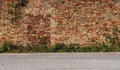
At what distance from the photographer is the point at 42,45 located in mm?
13539

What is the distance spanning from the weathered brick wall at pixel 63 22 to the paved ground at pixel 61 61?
1063mm

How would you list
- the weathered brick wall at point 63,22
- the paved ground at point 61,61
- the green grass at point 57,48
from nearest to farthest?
1. the paved ground at point 61,61
2. the green grass at point 57,48
3. the weathered brick wall at point 63,22

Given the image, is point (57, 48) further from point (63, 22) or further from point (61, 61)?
point (61, 61)

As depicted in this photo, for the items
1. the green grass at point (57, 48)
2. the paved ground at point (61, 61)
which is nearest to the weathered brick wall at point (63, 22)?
the green grass at point (57, 48)

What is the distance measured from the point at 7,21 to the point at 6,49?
3.76 ft

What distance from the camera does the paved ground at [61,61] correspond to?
409 inches

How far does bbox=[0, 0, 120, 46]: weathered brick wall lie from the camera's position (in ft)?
44.3

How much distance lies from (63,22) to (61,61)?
2.65 metres

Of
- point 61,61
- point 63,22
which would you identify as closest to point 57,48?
point 63,22

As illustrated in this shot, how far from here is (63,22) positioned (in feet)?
44.5

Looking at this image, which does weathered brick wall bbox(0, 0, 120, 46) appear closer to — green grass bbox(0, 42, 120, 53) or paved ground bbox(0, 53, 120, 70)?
green grass bbox(0, 42, 120, 53)

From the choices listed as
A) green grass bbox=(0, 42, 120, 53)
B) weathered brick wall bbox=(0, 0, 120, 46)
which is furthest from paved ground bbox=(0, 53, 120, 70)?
weathered brick wall bbox=(0, 0, 120, 46)

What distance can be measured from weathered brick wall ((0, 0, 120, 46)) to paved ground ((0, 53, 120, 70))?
1063 millimetres

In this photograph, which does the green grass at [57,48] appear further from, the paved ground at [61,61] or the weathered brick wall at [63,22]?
the paved ground at [61,61]
